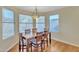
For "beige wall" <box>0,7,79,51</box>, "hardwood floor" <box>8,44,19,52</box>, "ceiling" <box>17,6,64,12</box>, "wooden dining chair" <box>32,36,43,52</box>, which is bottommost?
"hardwood floor" <box>8,44,19,52</box>

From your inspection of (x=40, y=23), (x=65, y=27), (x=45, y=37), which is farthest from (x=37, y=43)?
(x=65, y=27)

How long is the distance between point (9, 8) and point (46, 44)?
111cm

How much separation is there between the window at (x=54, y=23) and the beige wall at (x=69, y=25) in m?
0.07

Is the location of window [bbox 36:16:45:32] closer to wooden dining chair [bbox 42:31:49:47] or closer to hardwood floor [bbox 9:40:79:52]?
wooden dining chair [bbox 42:31:49:47]

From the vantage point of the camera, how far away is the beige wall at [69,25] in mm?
2361

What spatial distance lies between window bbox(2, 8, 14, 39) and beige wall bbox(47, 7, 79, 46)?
0.85m

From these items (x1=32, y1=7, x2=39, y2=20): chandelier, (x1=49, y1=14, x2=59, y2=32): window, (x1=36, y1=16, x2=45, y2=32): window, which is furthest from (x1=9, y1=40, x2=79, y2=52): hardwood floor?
(x1=32, y1=7, x2=39, y2=20): chandelier

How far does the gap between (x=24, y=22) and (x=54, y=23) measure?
65 centimetres

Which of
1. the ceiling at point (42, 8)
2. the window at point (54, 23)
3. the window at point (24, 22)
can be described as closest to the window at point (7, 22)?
the window at point (24, 22)

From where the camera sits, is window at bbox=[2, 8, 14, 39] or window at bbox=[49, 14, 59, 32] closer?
window at bbox=[2, 8, 14, 39]

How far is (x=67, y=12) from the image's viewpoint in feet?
7.80

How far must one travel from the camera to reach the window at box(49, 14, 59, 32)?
2.43m

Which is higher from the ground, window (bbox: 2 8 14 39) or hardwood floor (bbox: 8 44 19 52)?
window (bbox: 2 8 14 39)
